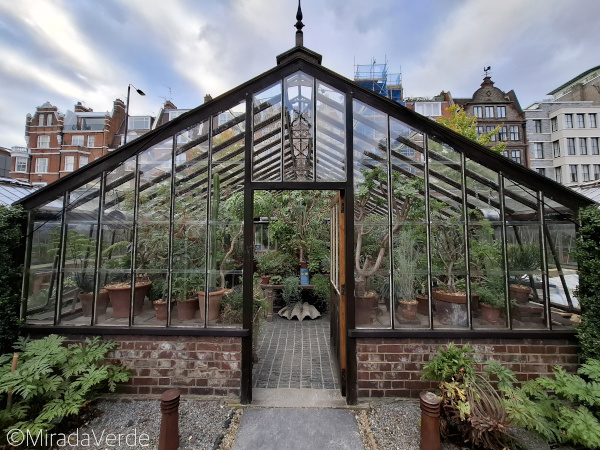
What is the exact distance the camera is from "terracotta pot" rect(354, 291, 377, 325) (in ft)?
10.5

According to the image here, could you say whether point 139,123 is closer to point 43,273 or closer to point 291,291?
point 291,291

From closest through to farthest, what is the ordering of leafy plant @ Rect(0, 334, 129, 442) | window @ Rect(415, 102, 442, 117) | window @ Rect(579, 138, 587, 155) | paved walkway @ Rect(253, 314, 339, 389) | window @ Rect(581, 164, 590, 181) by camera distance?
leafy plant @ Rect(0, 334, 129, 442) → paved walkway @ Rect(253, 314, 339, 389) → window @ Rect(415, 102, 442, 117) → window @ Rect(579, 138, 587, 155) → window @ Rect(581, 164, 590, 181)

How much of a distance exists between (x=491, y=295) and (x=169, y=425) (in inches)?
146

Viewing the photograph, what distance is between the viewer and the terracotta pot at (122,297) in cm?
325

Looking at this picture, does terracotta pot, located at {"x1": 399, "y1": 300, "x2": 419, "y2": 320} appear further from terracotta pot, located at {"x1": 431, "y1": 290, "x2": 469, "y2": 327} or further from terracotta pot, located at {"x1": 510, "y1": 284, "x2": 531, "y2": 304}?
terracotta pot, located at {"x1": 510, "y1": 284, "x2": 531, "y2": 304}

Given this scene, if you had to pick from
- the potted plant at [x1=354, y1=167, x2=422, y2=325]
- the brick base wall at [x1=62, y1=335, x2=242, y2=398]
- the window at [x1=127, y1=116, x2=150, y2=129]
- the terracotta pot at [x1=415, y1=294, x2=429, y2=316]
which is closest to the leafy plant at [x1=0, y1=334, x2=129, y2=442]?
the brick base wall at [x1=62, y1=335, x2=242, y2=398]

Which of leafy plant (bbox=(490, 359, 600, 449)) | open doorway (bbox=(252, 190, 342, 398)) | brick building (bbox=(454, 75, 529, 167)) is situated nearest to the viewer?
leafy plant (bbox=(490, 359, 600, 449))

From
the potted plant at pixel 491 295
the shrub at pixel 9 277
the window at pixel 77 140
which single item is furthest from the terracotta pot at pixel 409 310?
the window at pixel 77 140

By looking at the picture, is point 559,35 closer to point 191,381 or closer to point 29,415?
point 191,381

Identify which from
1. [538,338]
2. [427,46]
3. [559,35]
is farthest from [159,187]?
[559,35]

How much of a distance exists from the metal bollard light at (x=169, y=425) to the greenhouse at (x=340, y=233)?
79 cm

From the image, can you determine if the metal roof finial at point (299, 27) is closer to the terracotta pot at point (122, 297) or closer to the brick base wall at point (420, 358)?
the terracotta pot at point (122, 297)

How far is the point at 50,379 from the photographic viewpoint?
261cm

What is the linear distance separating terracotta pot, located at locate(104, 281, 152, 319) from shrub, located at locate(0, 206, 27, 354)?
3.13ft
